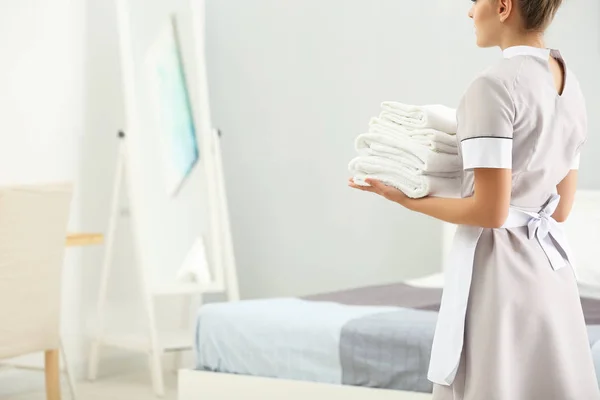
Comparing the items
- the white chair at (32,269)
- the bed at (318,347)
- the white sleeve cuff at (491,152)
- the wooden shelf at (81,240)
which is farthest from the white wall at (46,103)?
the white sleeve cuff at (491,152)

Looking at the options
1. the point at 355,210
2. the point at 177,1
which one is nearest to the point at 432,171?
the point at 355,210

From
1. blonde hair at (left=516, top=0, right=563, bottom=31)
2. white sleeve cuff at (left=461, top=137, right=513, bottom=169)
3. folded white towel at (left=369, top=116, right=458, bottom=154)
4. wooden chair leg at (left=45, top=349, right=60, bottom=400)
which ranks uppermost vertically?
blonde hair at (left=516, top=0, right=563, bottom=31)

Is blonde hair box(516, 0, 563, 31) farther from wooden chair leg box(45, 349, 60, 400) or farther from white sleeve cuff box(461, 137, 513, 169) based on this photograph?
wooden chair leg box(45, 349, 60, 400)

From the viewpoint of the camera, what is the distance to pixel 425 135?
1646 mm

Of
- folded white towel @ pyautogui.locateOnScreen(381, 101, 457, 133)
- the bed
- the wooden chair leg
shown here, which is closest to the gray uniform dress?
folded white towel @ pyautogui.locateOnScreen(381, 101, 457, 133)

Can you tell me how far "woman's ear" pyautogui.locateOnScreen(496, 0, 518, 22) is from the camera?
149 centimetres

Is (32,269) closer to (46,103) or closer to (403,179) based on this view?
(46,103)

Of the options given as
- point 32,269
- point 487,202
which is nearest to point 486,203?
point 487,202

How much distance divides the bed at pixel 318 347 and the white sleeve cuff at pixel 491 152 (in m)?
0.93

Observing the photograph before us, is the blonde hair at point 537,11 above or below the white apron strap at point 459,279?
above

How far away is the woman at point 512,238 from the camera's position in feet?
4.77

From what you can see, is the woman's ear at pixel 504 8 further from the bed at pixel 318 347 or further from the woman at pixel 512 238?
the bed at pixel 318 347

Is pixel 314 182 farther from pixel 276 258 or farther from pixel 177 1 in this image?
pixel 177 1

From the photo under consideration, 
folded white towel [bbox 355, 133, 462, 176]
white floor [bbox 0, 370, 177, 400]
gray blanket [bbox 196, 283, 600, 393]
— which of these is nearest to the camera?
folded white towel [bbox 355, 133, 462, 176]
